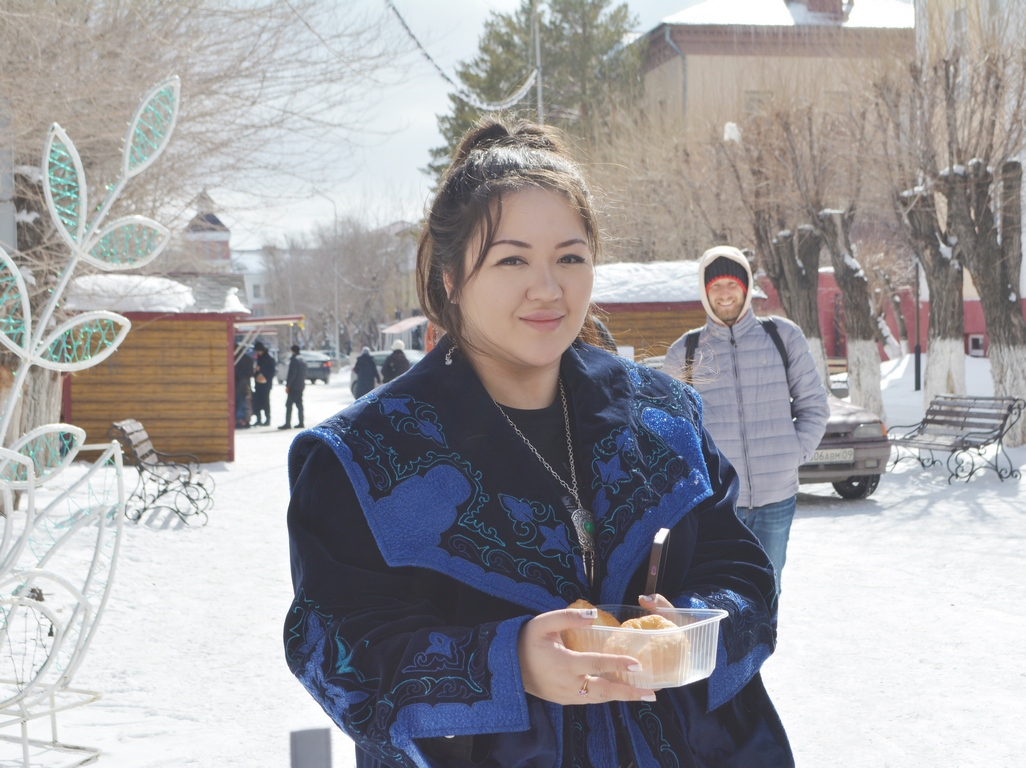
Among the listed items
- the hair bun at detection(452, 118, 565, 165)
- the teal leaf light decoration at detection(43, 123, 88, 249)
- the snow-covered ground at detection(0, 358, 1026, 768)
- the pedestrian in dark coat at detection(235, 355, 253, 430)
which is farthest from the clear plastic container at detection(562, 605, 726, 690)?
the pedestrian in dark coat at detection(235, 355, 253, 430)

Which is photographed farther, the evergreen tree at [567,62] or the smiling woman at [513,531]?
the evergreen tree at [567,62]

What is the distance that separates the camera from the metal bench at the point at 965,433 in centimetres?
1192

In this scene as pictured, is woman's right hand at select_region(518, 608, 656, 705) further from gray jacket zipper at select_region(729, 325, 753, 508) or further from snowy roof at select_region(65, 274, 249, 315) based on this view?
snowy roof at select_region(65, 274, 249, 315)

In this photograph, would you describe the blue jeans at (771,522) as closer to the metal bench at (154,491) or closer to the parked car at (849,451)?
the parked car at (849,451)

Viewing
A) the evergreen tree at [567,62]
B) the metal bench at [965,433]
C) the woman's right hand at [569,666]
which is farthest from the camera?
the evergreen tree at [567,62]

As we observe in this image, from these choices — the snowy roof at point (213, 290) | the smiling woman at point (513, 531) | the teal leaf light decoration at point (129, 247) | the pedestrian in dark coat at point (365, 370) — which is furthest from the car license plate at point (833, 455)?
the pedestrian in dark coat at point (365, 370)

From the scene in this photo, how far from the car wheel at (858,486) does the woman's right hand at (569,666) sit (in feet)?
34.0

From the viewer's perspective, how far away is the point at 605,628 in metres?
1.43

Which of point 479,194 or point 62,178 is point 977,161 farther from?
point 479,194

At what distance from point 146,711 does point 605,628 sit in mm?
4326

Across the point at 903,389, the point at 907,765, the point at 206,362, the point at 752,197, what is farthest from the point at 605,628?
the point at 903,389

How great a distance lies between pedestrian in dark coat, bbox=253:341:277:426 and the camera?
2244 centimetres

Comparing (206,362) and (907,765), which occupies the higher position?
(206,362)

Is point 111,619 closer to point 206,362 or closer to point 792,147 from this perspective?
point 206,362
